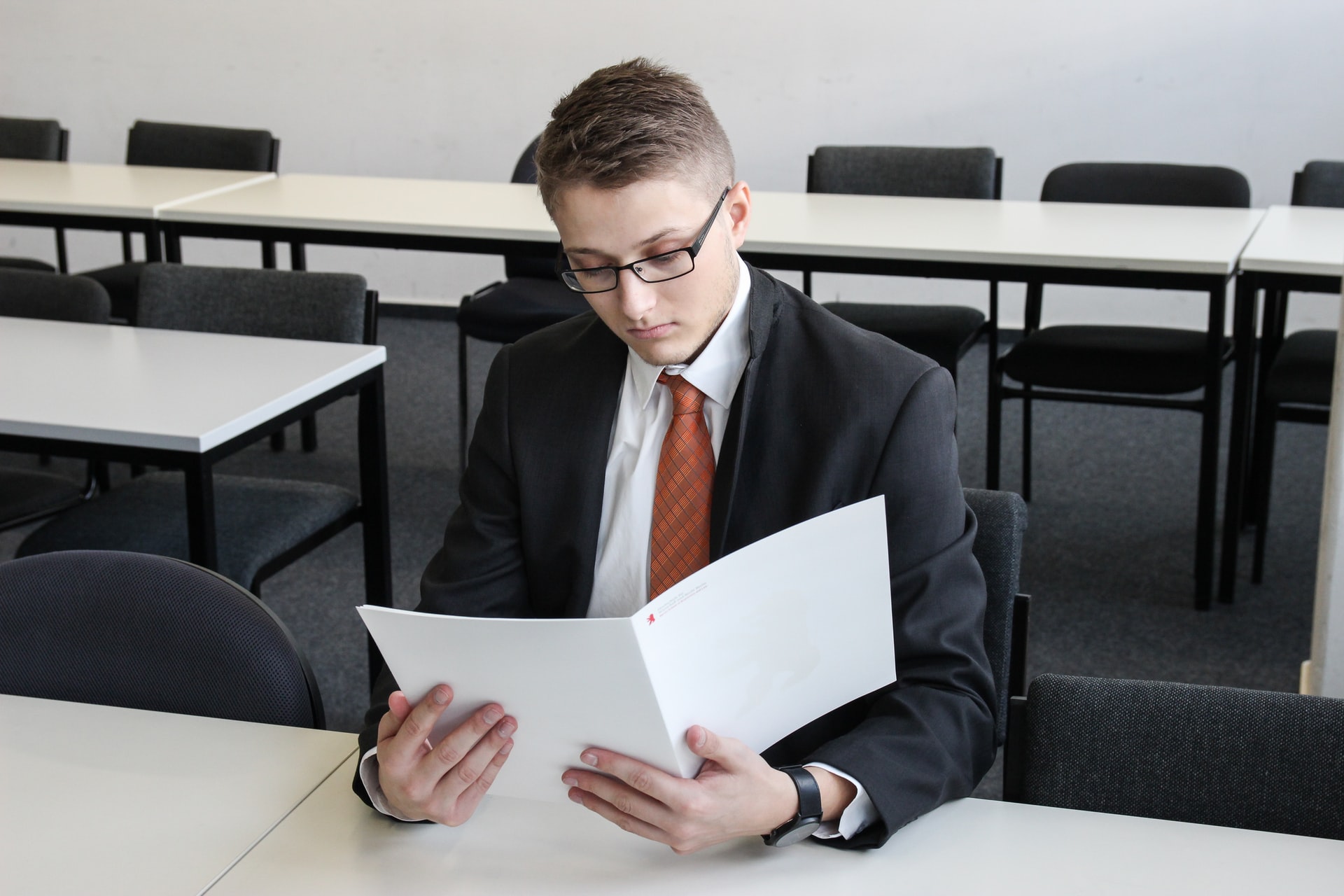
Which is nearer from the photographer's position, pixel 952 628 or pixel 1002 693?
pixel 952 628

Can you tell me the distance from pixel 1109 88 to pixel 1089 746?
398 centimetres

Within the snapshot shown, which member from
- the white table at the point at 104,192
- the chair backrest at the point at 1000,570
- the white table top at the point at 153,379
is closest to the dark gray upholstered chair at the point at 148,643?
the white table top at the point at 153,379

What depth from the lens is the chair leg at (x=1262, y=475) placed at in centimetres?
286

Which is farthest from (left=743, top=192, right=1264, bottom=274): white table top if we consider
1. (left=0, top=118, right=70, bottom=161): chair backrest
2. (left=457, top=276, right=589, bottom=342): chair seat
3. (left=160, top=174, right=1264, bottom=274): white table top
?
(left=0, top=118, right=70, bottom=161): chair backrest

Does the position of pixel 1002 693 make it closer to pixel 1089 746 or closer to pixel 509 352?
pixel 1089 746

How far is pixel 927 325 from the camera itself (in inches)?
128

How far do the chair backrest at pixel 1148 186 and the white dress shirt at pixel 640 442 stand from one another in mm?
2472

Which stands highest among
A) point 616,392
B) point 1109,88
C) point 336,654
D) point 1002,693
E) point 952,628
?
point 1109,88

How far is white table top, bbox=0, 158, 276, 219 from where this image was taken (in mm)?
3443

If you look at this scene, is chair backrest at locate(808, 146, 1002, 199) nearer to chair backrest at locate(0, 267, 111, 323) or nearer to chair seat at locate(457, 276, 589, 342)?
chair seat at locate(457, 276, 589, 342)

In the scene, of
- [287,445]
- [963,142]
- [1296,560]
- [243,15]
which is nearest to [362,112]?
[243,15]

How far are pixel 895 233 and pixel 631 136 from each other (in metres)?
2.01

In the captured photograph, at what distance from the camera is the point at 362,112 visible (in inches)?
212

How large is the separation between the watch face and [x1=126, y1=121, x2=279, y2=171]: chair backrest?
3.56m
